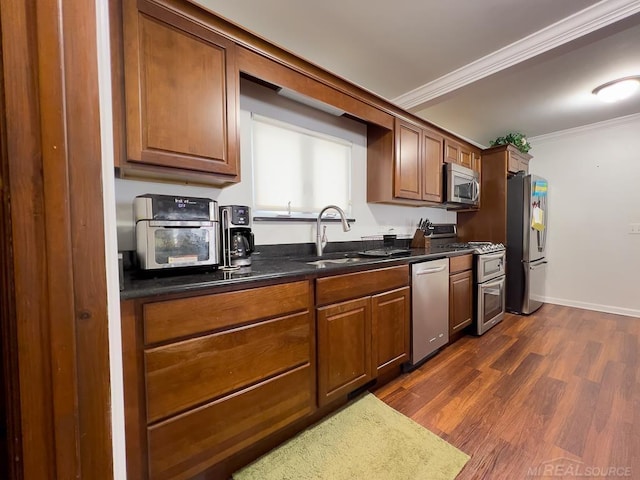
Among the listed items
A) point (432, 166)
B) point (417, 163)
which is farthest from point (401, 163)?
point (432, 166)

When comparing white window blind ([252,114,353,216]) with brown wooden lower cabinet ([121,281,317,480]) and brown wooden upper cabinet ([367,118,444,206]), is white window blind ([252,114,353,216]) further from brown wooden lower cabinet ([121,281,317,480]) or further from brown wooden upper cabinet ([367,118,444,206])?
brown wooden lower cabinet ([121,281,317,480])

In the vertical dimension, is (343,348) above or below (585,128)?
below

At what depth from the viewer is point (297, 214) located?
7.20 ft

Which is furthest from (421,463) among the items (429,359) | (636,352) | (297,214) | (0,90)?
(636,352)

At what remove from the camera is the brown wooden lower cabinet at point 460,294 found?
252cm

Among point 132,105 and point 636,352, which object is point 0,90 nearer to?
point 132,105

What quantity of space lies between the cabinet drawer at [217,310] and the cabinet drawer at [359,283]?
0.45 feet

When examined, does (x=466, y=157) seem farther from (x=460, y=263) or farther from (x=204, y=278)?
(x=204, y=278)

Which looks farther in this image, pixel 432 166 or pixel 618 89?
pixel 432 166

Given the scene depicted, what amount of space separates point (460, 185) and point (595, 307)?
262 cm

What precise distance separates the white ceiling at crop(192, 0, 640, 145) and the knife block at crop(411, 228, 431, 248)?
132cm

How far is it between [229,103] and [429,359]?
7.94 feet

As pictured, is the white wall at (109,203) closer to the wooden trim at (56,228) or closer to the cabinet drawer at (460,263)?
the wooden trim at (56,228)

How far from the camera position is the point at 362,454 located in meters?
1.38
